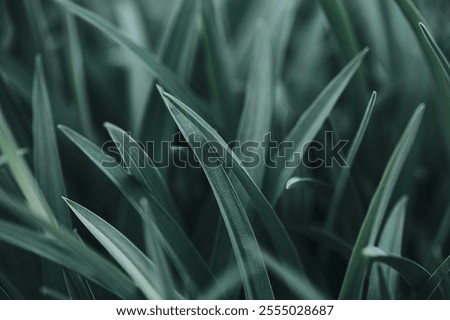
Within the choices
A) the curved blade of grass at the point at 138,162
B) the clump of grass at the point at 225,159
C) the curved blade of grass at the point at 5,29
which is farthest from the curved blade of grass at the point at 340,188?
the curved blade of grass at the point at 5,29

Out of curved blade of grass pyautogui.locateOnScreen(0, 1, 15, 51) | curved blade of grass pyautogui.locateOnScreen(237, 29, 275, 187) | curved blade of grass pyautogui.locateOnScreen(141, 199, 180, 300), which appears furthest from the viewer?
curved blade of grass pyautogui.locateOnScreen(0, 1, 15, 51)

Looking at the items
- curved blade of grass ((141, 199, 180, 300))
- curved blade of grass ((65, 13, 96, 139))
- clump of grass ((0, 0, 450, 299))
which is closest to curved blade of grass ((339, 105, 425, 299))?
clump of grass ((0, 0, 450, 299))

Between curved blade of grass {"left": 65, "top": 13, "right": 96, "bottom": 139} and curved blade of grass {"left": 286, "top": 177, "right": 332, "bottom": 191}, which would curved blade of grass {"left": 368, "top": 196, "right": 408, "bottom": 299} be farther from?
curved blade of grass {"left": 65, "top": 13, "right": 96, "bottom": 139}

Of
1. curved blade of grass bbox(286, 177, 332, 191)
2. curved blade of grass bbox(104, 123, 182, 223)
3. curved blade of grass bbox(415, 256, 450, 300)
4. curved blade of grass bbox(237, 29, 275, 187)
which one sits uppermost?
curved blade of grass bbox(237, 29, 275, 187)

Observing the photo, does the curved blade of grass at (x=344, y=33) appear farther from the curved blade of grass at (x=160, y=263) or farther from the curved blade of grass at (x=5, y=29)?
the curved blade of grass at (x=5, y=29)

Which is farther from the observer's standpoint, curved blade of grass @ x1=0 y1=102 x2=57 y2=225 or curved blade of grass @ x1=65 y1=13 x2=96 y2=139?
curved blade of grass @ x1=65 y1=13 x2=96 y2=139
